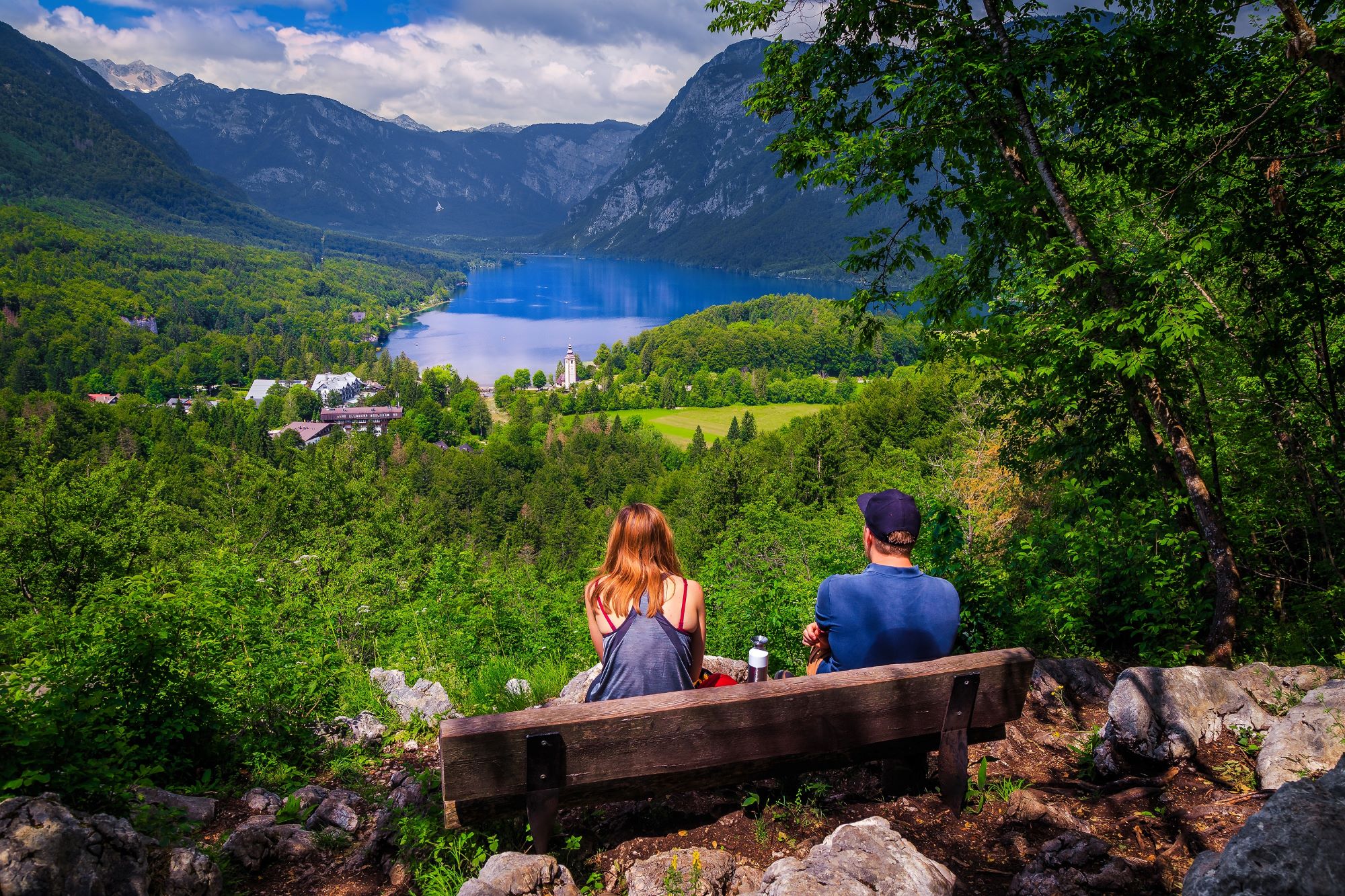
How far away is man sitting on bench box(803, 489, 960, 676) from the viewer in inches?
120

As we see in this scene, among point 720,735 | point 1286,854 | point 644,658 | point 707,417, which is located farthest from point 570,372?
point 1286,854

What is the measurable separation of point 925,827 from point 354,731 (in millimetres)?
3814

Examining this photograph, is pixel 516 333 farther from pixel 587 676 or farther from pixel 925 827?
pixel 925 827

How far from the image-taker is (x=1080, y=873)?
2205mm

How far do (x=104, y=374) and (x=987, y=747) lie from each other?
141 metres

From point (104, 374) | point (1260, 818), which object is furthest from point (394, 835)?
point (104, 374)

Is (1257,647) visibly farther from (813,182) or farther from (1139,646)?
(813,182)

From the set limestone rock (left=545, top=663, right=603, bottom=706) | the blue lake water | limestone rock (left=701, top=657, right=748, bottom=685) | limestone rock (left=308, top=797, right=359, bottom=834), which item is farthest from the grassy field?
limestone rock (left=308, top=797, right=359, bottom=834)

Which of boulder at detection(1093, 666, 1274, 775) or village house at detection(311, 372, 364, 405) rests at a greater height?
village house at detection(311, 372, 364, 405)

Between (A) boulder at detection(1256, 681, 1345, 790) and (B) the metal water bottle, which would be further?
(B) the metal water bottle

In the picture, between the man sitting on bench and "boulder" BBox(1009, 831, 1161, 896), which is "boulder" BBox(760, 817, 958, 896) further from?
the man sitting on bench

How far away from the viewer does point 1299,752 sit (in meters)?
2.67

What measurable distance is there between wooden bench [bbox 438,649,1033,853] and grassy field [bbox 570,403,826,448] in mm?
82374

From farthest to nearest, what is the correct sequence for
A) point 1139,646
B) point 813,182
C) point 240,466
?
point 240,466
point 813,182
point 1139,646
